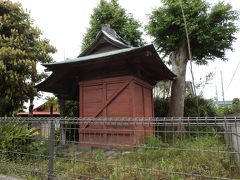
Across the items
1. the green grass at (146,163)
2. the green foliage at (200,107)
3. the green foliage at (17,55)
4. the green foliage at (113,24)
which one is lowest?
the green grass at (146,163)

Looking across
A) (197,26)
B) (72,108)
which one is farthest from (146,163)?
(72,108)

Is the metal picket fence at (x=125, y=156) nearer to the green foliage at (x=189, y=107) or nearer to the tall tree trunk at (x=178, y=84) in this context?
the tall tree trunk at (x=178, y=84)

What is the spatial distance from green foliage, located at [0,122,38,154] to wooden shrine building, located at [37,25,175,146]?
1.73 m

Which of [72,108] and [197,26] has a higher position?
[197,26]

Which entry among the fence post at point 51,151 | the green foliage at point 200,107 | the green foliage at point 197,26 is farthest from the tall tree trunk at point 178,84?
the fence post at point 51,151

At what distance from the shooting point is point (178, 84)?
11172 mm

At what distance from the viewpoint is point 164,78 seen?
9734mm

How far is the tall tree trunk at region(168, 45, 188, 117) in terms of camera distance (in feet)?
35.8

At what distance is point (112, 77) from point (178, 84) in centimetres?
465

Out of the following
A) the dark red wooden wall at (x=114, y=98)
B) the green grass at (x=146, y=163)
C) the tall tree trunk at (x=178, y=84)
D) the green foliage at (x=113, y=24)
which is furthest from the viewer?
the green foliage at (x=113, y=24)

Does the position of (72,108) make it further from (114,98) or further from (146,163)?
(146,163)

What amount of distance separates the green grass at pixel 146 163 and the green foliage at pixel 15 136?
2.60 feet

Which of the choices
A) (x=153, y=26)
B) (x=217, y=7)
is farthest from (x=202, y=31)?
(x=153, y=26)

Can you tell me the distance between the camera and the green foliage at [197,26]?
10.6m
